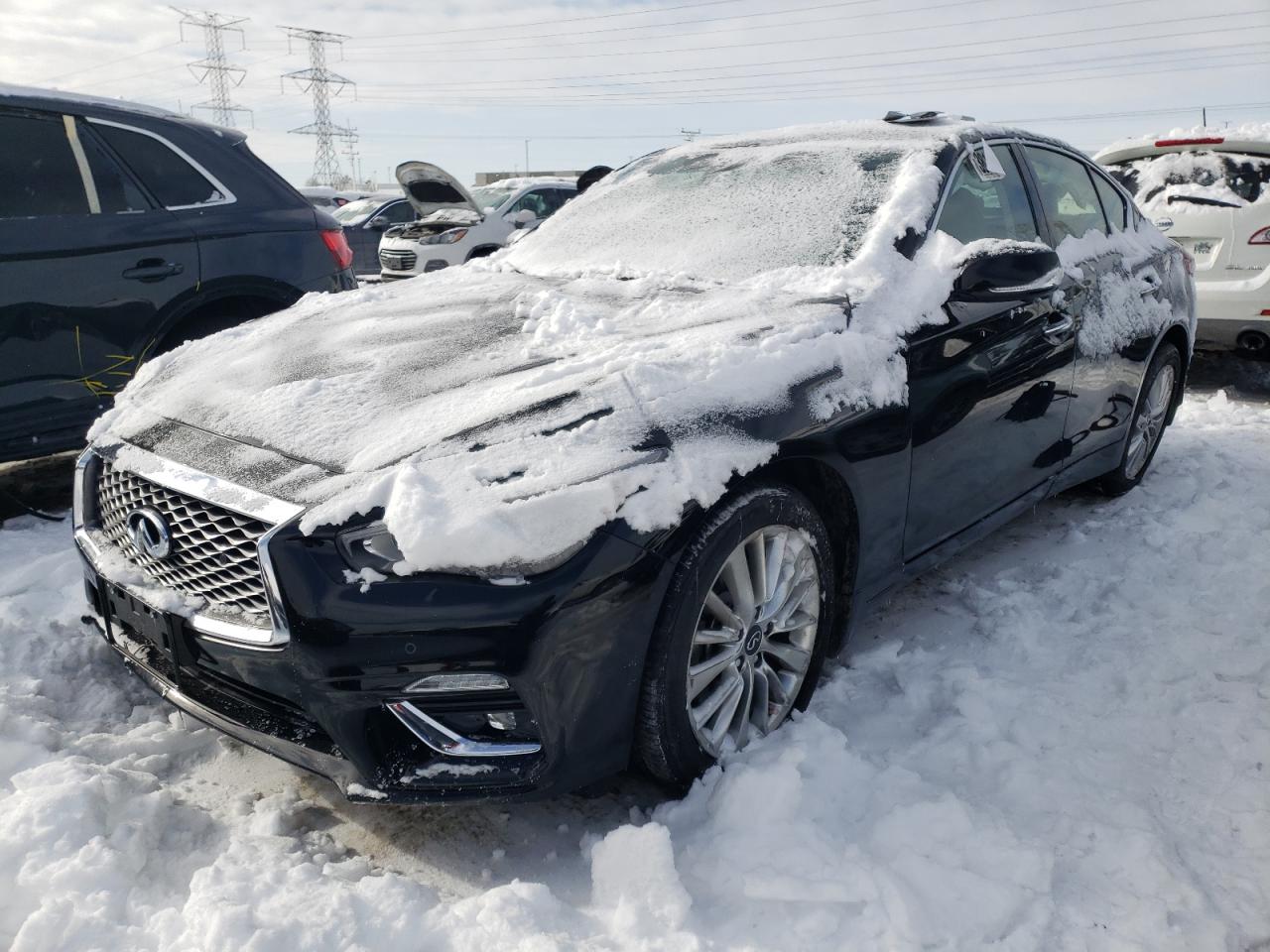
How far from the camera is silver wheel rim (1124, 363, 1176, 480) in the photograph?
445cm

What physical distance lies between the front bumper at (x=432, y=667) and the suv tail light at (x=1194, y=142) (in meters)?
6.21

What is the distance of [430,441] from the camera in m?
1.99

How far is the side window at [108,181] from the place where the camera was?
4176 mm

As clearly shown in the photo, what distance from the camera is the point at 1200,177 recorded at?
6430mm

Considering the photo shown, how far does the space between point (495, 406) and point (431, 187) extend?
5.73 meters

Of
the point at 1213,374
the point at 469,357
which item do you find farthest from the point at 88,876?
the point at 1213,374

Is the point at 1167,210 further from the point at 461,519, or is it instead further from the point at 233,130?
the point at 461,519

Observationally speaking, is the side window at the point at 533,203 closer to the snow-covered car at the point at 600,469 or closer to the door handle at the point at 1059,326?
the snow-covered car at the point at 600,469

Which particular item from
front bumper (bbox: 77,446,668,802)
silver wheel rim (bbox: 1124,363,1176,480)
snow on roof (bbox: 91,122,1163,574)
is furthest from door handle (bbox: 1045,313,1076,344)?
front bumper (bbox: 77,446,668,802)

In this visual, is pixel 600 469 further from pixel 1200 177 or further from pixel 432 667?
pixel 1200 177

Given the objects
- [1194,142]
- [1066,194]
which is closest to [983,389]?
[1066,194]

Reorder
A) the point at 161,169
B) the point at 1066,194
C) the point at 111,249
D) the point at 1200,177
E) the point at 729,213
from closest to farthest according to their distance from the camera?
the point at 729,213, the point at 1066,194, the point at 111,249, the point at 161,169, the point at 1200,177

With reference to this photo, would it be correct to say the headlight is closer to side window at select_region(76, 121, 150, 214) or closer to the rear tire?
side window at select_region(76, 121, 150, 214)

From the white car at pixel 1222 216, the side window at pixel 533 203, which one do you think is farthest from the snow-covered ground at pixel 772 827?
the side window at pixel 533 203
